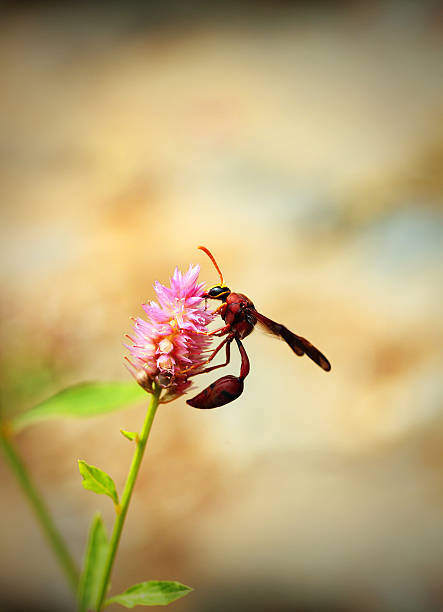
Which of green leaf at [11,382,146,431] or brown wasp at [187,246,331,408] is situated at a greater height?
green leaf at [11,382,146,431]

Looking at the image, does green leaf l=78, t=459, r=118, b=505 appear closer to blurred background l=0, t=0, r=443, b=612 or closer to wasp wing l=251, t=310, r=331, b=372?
wasp wing l=251, t=310, r=331, b=372

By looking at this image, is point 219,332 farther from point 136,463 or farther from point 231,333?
point 136,463

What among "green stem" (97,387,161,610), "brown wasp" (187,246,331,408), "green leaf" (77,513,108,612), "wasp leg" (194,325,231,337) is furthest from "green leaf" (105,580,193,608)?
"wasp leg" (194,325,231,337)

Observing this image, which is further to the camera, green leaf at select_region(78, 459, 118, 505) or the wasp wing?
the wasp wing

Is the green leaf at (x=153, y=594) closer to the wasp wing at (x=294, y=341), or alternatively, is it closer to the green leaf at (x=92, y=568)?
the green leaf at (x=92, y=568)

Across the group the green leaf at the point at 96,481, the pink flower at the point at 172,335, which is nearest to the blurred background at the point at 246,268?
the green leaf at the point at 96,481

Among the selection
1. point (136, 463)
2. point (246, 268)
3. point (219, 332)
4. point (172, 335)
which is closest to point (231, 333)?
point (219, 332)
